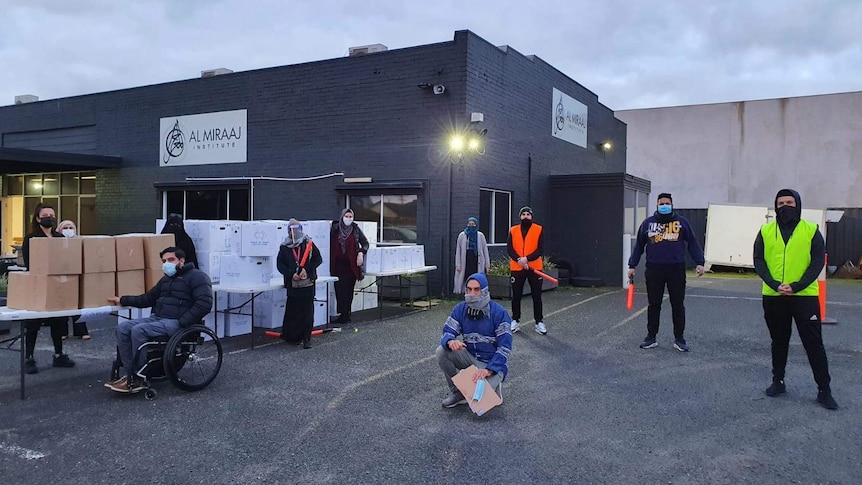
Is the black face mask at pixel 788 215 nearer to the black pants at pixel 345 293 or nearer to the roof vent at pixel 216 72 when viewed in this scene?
the black pants at pixel 345 293

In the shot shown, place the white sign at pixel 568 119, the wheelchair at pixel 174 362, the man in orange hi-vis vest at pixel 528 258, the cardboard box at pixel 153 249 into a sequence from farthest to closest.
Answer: the white sign at pixel 568 119, the man in orange hi-vis vest at pixel 528 258, the cardboard box at pixel 153 249, the wheelchair at pixel 174 362

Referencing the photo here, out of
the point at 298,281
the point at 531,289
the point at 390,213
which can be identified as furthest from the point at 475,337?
the point at 390,213

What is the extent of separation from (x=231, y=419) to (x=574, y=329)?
5.70 meters

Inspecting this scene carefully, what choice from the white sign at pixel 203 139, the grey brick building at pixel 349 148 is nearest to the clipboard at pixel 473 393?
the grey brick building at pixel 349 148

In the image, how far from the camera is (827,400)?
18.3 ft

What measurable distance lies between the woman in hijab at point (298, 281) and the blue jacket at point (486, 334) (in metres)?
3.08

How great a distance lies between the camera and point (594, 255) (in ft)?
52.1

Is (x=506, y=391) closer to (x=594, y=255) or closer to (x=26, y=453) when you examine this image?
(x=26, y=453)

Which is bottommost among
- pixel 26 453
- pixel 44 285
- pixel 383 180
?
pixel 26 453

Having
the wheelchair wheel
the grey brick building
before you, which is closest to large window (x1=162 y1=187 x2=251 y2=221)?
the grey brick building

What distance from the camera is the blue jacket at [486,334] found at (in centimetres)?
548

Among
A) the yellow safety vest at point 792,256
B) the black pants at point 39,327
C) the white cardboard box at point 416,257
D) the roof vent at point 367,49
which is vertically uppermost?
the roof vent at point 367,49

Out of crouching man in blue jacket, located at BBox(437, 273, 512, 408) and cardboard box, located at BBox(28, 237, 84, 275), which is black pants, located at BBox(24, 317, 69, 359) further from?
crouching man in blue jacket, located at BBox(437, 273, 512, 408)

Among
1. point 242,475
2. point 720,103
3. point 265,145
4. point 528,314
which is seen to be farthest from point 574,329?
point 720,103
